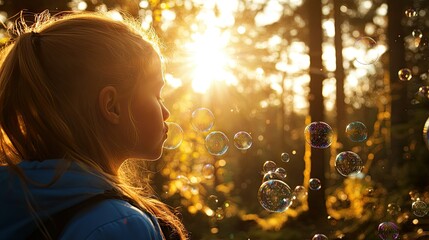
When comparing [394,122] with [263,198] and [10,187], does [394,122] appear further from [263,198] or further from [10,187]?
[10,187]

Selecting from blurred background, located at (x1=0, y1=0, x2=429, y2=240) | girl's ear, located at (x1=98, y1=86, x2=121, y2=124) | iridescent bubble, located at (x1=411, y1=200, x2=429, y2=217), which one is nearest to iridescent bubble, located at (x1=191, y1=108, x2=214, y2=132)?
blurred background, located at (x1=0, y1=0, x2=429, y2=240)

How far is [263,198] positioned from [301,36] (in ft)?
40.0

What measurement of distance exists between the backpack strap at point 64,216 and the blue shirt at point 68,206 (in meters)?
0.01

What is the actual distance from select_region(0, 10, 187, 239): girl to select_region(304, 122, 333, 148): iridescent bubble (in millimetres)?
2826

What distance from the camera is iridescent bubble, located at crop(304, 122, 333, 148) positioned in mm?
4414

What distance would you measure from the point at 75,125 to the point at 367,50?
4296 mm

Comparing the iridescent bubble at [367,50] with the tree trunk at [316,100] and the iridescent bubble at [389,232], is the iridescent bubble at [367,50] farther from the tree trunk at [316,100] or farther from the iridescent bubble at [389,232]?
the tree trunk at [316,100]

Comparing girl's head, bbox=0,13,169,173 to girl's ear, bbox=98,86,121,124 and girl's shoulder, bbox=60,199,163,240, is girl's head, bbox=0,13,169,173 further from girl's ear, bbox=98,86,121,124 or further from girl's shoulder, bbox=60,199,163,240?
girl's shoulder, bbox=60,199,163,240

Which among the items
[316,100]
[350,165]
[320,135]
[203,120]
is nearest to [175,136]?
[203,120]

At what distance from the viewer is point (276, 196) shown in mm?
3984

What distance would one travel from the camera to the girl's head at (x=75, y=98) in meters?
1.53

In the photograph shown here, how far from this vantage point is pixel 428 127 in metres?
4.44

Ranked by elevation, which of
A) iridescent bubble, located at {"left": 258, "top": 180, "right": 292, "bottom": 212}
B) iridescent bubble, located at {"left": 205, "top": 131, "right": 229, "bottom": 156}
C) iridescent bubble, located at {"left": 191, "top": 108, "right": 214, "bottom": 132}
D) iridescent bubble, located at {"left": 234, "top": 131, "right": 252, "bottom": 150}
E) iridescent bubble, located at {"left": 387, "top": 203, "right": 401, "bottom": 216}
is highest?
iridescent bubble, located at {"left": 191, "top": 108, "right": 214, "bottom": 132}

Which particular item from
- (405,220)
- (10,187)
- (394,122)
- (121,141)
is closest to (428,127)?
(405,220)
